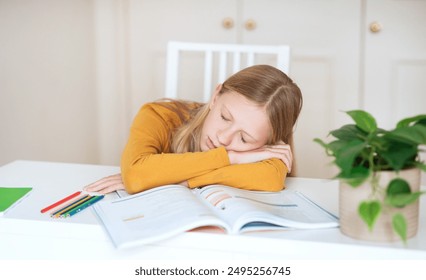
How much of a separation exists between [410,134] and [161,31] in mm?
2021

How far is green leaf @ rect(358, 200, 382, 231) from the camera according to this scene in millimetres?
799

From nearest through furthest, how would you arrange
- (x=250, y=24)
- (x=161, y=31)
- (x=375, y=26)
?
(x=375, y=26)
(x=250, y=24)
(x=161, y=31)

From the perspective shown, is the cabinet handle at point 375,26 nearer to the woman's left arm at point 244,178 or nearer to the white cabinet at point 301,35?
the white cabinet at point 301,35

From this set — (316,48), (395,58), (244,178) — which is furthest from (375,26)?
(244,178)

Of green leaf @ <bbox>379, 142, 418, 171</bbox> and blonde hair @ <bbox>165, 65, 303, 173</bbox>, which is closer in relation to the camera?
green leaf @ <bbox>379, 142, 418, 171</bbox>

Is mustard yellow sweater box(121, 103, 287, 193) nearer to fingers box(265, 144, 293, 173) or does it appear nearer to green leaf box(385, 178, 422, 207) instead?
fingers box(265, 144, 293, 173)

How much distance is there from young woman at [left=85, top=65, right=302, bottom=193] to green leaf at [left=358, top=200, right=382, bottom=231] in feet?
1.31

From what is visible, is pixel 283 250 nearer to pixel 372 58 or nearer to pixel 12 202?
pixel 12 202

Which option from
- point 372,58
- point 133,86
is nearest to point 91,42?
point 133,86

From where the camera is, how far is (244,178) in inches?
47.3

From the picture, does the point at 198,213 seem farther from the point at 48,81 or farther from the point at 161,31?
the point at 161,31

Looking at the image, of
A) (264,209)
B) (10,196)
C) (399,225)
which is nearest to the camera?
(399,225)

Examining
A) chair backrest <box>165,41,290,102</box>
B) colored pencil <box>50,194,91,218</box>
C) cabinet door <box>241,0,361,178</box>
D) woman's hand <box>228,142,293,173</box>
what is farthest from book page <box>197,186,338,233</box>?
cabinet door <box>241,0,361,178</box>

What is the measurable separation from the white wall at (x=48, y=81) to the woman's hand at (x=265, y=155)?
1.15m
